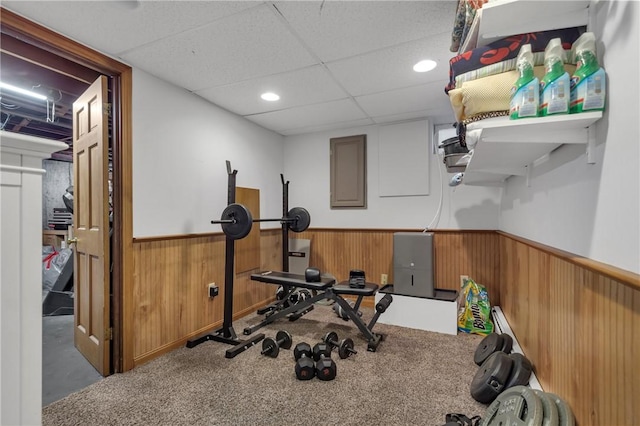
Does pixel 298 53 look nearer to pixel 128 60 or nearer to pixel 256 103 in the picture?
pixel 256 103

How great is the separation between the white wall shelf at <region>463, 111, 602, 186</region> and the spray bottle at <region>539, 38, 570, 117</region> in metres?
0.03

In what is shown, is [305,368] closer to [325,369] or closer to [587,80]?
[325,369]

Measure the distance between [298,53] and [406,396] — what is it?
8.21 ft

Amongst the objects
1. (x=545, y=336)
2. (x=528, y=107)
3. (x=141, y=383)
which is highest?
(x=528, y=107)

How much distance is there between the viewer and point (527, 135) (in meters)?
1.21

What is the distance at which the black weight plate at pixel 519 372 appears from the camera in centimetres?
167

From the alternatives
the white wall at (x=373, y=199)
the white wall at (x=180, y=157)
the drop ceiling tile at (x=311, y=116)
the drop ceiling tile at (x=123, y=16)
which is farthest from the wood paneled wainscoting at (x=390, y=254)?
the drop ceiling tile at (x=123, y=16)

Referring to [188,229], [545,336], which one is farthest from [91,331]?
[545,336]

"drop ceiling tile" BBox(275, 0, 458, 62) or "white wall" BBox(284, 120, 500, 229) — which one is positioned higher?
"drop ceiling tile" BBox(275, 0, 458, 62)

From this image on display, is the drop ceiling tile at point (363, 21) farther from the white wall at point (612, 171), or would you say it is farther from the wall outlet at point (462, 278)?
the wall outlet at point (462, 278)

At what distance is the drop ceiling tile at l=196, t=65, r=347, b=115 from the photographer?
101 inches

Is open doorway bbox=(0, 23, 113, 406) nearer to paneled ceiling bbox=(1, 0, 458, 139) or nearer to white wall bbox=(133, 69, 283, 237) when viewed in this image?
paneled ceiling bbox=(1, 0, 458, 139)

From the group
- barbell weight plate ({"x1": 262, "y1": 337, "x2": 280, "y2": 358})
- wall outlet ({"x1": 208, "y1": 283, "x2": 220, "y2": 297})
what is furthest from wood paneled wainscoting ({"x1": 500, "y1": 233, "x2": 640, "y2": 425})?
wall outlet ({"x1": 208, "y1": 283, "x2": 220, "y2": 297})

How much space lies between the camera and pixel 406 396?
6.34ft
